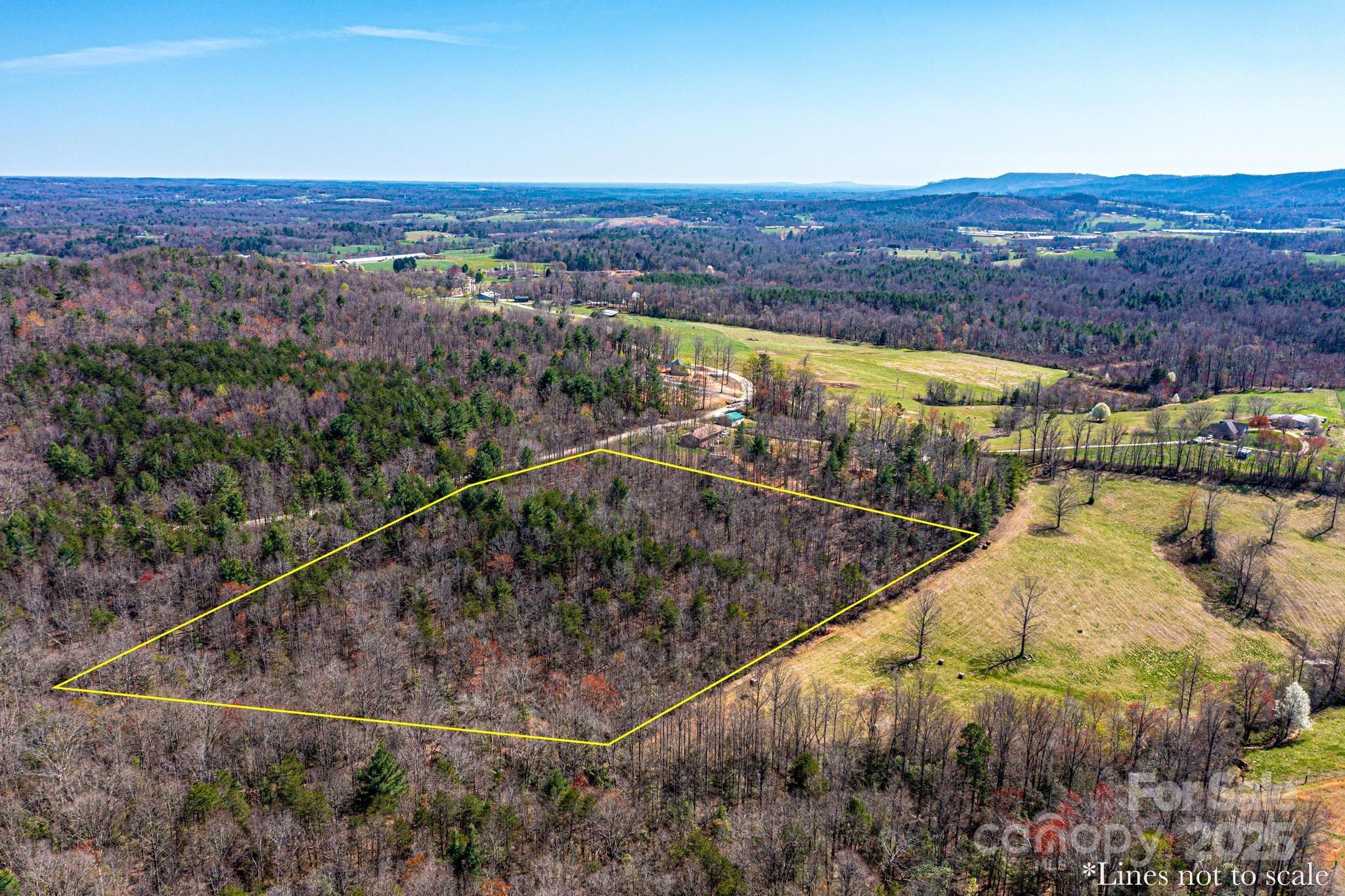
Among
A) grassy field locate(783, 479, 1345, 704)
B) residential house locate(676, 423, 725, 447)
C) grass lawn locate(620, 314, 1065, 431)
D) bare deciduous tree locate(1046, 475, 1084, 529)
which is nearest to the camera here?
grassy field locate(783, 479, 1345, 704)

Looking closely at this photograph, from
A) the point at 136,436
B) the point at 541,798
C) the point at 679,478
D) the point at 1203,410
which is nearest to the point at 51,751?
the point at 541,798

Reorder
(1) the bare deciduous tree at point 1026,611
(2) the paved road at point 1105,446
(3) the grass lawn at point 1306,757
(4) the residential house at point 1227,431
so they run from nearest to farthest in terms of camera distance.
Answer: (3) the grass lawn at point 1306,757, (1) the bare deciduous tree at point 1026,611, (2) the paved road at point 1105,446, (4) the residential house at point 1227,431

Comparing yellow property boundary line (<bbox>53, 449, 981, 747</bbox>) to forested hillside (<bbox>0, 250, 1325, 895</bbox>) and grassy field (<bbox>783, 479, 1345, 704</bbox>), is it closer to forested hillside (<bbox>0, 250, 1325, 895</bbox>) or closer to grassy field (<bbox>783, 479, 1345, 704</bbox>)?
forested hillside (<bbox>0, 250, 1325, 895</bbox>)

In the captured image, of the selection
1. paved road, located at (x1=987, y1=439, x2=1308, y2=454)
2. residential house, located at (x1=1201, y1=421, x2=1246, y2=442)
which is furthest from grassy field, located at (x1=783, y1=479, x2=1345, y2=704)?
residential house, located at (x1=1201, y1=421, x2=1246, y2=442)

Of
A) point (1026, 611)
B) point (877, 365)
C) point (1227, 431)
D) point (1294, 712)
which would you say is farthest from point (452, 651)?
point (877, 365)

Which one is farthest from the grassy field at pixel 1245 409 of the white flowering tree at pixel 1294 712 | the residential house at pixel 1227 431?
the white flowering tree at pixel 1294 712

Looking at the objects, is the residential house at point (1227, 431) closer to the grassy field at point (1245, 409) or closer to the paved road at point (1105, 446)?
the paved road at point (1105, 446)
